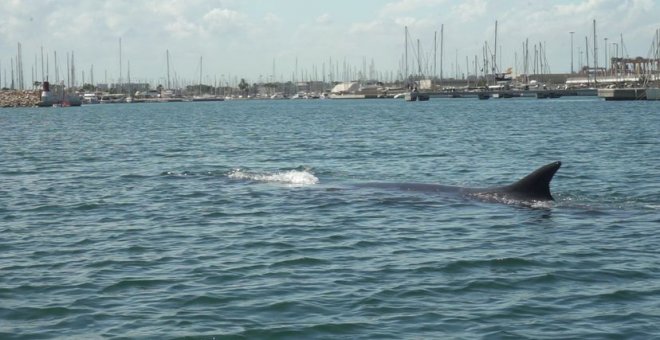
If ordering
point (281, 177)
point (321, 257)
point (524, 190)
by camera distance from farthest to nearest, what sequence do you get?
1. point (281, 177)
2. point (524, 190)
3. point (321, 257)

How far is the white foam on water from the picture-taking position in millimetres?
30906

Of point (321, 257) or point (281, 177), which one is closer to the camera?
point (321, 257)

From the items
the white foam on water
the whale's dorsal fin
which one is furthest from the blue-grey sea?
the whale's dorsal fin

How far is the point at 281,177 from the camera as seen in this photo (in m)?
32.2

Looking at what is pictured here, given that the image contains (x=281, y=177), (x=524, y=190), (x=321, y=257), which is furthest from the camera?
(x=281, y=177)

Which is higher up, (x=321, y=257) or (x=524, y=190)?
(x=524, y=190)

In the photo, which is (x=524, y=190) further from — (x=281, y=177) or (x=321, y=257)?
(x=281, y=177)

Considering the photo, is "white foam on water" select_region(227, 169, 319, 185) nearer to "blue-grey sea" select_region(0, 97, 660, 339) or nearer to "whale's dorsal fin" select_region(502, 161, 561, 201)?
"blue-grey sea" select_region(0, 97, 660, 339)

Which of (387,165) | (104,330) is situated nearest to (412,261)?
(104,330)

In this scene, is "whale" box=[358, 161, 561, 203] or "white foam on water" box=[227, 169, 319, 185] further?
"white foam on water" box=[227, 169, 319, 185]

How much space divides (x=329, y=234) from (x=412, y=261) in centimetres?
352

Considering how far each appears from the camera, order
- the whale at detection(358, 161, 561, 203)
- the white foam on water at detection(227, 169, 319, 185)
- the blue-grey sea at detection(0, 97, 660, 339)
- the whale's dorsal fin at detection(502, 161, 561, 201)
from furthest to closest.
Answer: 1. the white foam on water at detection(227, 169, 319, 185)
2. the whale's dorsal fin at detection(502, 161, 561, 201)
3. the whale at detection(358, 161, 561, 203)
4. the blue-grey sea at detection(0, 97, 660, 339)

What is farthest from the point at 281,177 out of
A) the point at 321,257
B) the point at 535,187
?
the point at 321,257

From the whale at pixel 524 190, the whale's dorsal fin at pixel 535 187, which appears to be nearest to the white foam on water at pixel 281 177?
the whale at pixel 524 190
